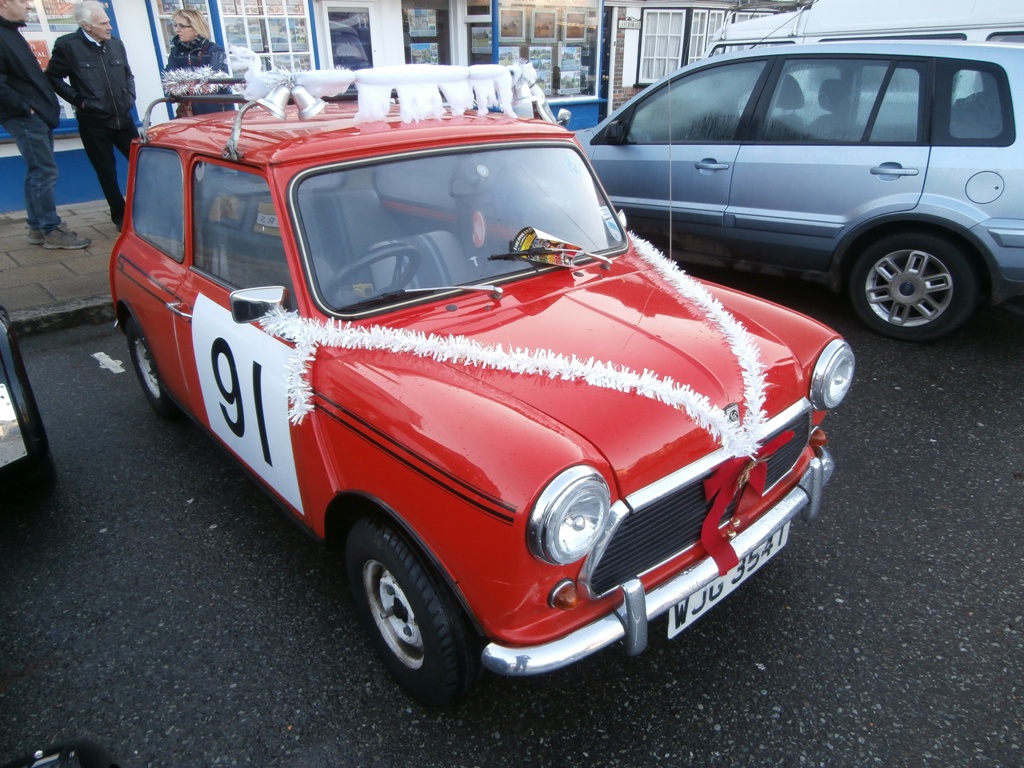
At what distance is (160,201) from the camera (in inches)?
136

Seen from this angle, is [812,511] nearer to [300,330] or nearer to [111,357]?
[300,330]

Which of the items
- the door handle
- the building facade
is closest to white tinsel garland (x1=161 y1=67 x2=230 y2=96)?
the door handle

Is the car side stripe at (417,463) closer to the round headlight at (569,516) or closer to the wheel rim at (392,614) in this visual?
the round headlight at (569,516)

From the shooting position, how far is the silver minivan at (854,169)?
437cm

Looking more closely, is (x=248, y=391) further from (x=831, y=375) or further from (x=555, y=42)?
(x=555, y=42)

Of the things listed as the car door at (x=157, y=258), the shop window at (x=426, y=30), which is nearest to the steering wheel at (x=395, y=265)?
the car door at (x=157, y=258)

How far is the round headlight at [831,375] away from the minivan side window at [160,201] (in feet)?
8.78

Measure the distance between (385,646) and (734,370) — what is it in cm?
145

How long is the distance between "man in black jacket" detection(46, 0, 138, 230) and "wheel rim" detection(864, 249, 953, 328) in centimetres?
606

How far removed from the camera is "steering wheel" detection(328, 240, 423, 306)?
8.11ft

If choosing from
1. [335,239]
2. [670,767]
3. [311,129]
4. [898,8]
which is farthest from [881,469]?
[898,8]

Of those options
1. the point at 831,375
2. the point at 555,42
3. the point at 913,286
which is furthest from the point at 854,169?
the point at 555,42

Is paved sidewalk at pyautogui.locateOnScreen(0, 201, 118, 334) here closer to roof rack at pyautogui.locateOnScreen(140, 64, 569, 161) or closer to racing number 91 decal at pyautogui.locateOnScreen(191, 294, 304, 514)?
roof rack at pyautogui.locateOnScreen(140, 64, 569, 161)

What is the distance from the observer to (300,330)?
2.38m
